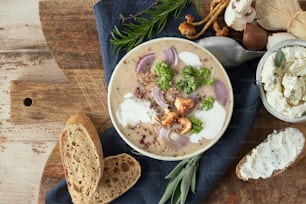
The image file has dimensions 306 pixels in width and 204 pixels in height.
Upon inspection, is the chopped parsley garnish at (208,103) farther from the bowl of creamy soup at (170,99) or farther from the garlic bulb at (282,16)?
the garlic bulb at (282,16)

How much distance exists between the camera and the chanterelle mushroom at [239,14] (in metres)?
2.50

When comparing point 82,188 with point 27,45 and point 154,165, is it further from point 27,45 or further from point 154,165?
point 27,45

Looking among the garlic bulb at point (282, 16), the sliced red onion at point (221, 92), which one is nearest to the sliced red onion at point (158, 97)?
the sliced red onion at point (221, 92)

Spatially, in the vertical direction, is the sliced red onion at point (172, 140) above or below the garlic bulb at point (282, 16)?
below

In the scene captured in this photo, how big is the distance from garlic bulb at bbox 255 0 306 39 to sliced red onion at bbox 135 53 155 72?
1.65 ft

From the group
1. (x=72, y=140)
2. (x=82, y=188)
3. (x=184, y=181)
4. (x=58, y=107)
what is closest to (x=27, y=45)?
(x=58, y=107)

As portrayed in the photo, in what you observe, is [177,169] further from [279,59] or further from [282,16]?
[282,16]

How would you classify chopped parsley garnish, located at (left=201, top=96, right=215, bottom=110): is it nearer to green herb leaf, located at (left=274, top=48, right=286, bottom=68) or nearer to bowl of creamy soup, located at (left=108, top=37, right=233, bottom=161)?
bowl of creamy soup, located at (left=108, top=37, right=233, bottom=161)

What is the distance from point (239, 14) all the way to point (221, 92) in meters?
0.34

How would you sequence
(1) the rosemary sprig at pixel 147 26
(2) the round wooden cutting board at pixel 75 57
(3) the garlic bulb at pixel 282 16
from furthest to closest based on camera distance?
(2) the round wooden cutting board at pixel 75 57, (1) the rosemary sprig at pixel 147 26, (3) the garlic bulb at pixel 282 16

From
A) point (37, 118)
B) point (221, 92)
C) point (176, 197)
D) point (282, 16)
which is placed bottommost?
point (176, 197)

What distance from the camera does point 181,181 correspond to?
263 cm

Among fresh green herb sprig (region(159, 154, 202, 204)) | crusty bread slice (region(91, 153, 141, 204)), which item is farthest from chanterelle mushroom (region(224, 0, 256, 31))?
crusty bread slice (region(91, 153, 141, 204))

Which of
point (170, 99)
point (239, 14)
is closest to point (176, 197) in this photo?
point (170, 99)
